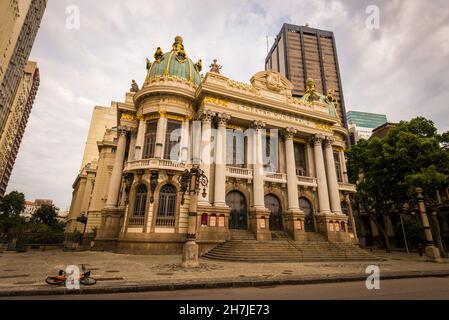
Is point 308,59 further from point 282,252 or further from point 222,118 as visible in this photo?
point 282,252

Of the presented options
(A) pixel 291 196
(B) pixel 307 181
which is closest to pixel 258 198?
(A) pixel 291 196

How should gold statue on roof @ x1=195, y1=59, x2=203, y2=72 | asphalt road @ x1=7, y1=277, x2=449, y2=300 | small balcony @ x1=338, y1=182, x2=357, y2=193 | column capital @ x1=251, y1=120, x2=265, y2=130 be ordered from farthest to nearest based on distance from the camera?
1. small balcony @ x1=338, y1=182, x2=357, y2=193
2. gold statue on roof @ x1=195, y1=59, x2=203, y2=72
3. column capital @ x1=251, y1=120, x2=265, y2=130
4. asphalt road @ x1=7, y1=277, x2=449, y2=300

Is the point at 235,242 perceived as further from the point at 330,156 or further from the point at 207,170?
the point at 330,156

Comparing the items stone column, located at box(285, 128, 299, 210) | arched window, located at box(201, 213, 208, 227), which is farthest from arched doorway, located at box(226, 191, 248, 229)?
stone column, located at box(285, 128, 299, 210)

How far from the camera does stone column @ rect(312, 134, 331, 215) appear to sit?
23.4m

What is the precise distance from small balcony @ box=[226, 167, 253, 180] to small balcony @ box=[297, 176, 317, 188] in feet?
18.4

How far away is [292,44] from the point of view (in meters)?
81.6

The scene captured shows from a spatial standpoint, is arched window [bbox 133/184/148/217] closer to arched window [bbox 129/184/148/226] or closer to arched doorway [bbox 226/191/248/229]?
arched window [bbox 129/184/148/226]

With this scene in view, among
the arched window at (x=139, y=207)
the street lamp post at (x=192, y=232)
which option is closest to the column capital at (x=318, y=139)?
the street lamp post at (x=192, y=232)

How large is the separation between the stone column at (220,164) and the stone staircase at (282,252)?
339cm

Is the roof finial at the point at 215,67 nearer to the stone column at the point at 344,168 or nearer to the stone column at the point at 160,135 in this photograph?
the stone column at the point at 160,135
